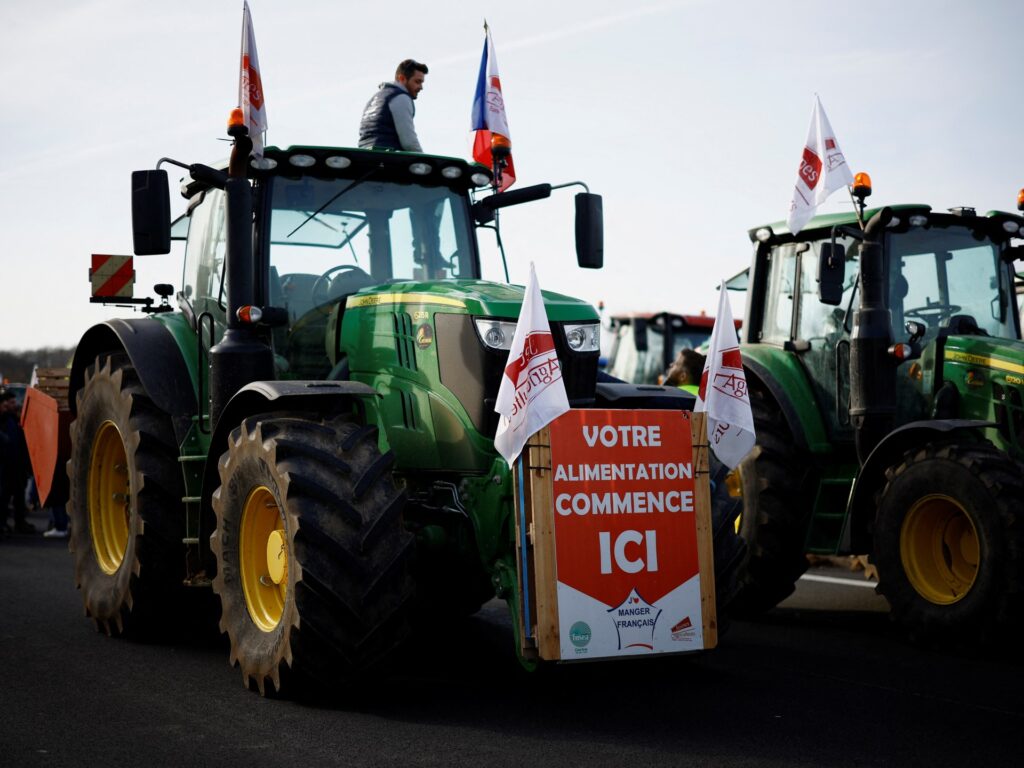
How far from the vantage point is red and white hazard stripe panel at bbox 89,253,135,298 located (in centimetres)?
888

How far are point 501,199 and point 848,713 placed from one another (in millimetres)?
3513

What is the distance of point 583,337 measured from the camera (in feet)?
21.1

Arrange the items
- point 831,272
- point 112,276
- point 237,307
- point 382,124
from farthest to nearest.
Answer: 1. point 112,276
2. point 831,272
3. point 382,124
4. point 237,307

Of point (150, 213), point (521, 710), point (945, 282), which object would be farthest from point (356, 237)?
point (945, 282)

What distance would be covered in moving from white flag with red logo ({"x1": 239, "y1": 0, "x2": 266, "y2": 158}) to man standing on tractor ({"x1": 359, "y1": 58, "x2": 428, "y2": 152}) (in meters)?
0.81

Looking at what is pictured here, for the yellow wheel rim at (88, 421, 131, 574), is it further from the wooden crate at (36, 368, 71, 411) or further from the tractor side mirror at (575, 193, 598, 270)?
the tractor side mirror at (575, 193, 598, 270)

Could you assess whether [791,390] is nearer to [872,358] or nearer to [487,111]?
[872,358]

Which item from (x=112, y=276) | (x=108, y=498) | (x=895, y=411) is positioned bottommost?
(x=108, y=498)

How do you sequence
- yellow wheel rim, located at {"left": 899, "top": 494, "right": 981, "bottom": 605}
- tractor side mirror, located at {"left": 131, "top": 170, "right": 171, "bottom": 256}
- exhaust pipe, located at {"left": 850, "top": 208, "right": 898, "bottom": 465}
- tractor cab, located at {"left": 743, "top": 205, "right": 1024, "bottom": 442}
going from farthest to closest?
tractor cab, located at {"left": 743, "top": 205, "right": 1024, "bottom": 442}
exhaust pipe, located at {"left": 850, "top": 208, "right": 898, "bottom": 465}
yellow wheel rim, located at {"left": 899, "top": 494, "right": 981, "bottom": 605}
tractor side mirror, located at {"left": 131, "top": 170, "right": 171, "bottom": 256}

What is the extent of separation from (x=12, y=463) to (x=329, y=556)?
10.9 metres

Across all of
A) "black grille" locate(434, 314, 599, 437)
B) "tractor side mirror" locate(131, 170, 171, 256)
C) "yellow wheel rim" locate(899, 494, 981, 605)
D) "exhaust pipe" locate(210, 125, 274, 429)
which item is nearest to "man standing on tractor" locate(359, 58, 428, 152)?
"exhaust pipe" locate(210, 125, 274, 429)

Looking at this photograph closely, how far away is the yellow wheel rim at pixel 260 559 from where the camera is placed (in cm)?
611

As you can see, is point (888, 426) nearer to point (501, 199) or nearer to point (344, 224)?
point (501, 199)

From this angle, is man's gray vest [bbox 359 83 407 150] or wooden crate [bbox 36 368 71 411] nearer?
man's gray vest [bbox 359 83 407 150]
